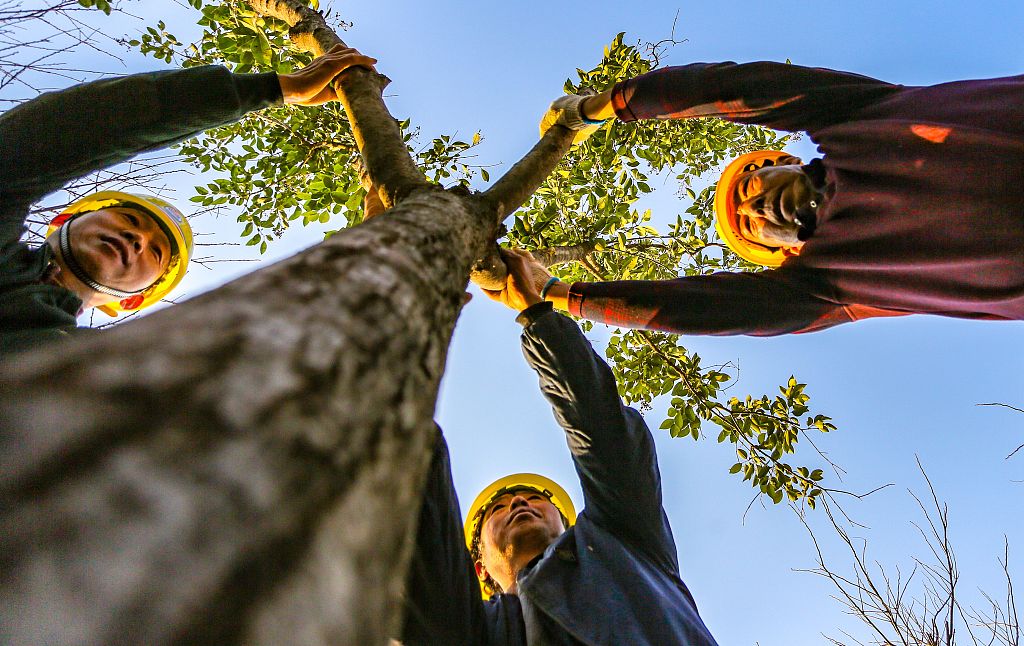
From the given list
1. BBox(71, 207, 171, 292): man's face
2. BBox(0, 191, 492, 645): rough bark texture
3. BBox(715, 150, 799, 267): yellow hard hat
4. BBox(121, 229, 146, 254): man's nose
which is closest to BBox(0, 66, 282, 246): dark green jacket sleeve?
BBox(71, 207, 171, 292): man's face

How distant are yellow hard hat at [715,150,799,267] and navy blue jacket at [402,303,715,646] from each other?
1433 mm

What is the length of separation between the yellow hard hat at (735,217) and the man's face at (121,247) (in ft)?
11.4

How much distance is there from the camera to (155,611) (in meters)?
0.32

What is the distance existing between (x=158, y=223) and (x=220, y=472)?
3.64 m

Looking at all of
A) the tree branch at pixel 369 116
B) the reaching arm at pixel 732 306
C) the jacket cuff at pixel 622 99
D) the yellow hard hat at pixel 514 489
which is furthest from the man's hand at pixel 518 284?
the yellow hard hat at pixel 514 489

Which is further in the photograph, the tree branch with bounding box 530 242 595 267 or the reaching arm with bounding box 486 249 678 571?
the tree branch with bounding box 530 242 595 267

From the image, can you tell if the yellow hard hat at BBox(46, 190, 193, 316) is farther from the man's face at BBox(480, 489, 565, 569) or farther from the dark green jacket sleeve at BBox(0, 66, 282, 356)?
the man's face at BBox(480, 489, 565, 569)

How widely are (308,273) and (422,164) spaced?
446 cm

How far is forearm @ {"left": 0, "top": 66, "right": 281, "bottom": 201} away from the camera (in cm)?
211

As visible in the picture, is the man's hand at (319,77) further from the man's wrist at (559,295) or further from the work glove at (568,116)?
the man's wrist at (559,295)

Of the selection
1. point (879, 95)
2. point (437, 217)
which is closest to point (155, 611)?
point (437, 217)

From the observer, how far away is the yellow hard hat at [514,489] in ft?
12.8

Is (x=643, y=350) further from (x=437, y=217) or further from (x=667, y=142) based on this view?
(x=437, y=217)

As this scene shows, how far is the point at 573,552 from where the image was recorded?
2.37 meters
